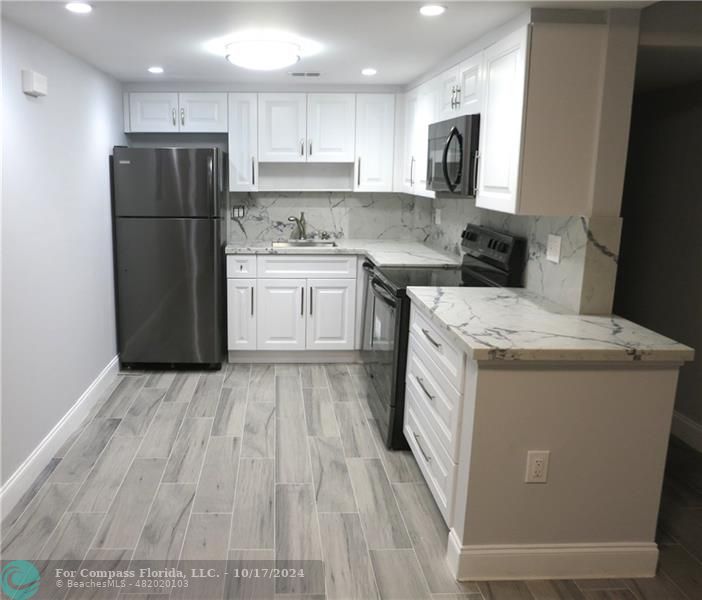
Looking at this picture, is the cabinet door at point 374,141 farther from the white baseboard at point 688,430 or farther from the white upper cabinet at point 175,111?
the white baseboard at point 688,430

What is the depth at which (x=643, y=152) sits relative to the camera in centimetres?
379

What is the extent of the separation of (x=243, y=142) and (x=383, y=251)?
1.40 metres

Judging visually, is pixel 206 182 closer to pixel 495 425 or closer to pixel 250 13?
pixel 250 13

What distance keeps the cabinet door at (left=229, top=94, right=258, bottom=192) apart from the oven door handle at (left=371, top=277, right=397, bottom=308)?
1597 millimetres

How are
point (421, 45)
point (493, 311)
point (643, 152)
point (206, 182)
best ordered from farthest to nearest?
point (206, 182) → point (643, 152) → point (421, 45) → point (493, 311)

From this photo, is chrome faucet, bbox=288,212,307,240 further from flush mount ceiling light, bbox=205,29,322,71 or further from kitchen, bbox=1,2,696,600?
flush mount ceiling light, bbox=205,29,322,71

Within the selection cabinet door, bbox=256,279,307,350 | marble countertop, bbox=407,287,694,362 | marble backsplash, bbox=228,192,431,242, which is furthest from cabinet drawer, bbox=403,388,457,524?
marble backsplash, bbox=228,192,431,242

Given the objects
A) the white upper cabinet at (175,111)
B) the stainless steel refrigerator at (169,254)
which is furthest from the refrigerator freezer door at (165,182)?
the white upper cabinet at (175,111)

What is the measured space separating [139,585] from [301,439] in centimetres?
136

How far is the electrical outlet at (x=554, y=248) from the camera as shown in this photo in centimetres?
285

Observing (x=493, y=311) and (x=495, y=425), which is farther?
(x=493, y=311)

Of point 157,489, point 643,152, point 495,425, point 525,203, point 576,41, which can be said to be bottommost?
point 157,489

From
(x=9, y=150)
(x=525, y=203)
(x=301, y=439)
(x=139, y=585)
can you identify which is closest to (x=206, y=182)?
(x=9, y=150)

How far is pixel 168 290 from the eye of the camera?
4402 millimetres
